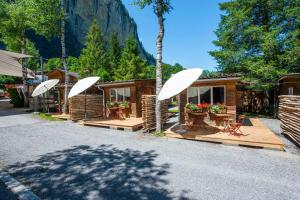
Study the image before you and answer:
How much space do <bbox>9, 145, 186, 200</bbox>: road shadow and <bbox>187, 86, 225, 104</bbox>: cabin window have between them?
240 inches

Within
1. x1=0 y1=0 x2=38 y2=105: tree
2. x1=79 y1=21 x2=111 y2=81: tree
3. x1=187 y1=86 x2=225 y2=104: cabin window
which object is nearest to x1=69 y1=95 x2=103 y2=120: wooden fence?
x1=187 y1=86 x2=225 y2=104: cabin window

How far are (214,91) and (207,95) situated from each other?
0.49 metres

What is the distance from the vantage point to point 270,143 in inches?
275

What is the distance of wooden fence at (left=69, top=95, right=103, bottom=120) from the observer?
1415cm

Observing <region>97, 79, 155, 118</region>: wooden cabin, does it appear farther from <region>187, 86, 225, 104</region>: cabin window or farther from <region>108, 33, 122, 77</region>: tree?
<region>108, 33, 122, 77</region>: tree

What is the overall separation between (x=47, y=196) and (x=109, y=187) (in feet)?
4.40

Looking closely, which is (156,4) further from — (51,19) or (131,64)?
(131,64)

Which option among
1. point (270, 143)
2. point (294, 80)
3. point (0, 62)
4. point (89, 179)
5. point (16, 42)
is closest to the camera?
point (89, 179)

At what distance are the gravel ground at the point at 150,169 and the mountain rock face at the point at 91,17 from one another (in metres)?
93.3

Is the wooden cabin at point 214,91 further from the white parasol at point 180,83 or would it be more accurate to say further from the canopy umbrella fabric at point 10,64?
the canopy umbrella fabric at point 10,64

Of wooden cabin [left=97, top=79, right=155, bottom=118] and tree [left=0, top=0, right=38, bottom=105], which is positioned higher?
tree [left=0, top=0, right=38, bottom=105]

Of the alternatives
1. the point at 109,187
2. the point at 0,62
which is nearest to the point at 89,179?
the point at 109,187

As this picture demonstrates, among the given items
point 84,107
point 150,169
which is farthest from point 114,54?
point 150,169

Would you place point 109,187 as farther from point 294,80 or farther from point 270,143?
point 294,80
